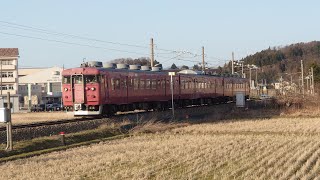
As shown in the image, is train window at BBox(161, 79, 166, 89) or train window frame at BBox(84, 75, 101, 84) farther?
train window at BBox(161, 79, 166, 89)

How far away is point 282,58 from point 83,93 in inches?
4554

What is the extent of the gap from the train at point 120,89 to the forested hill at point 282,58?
3667 inches

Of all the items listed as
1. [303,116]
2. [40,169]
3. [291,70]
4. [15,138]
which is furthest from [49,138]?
[291,70]

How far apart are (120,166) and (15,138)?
27.3ft

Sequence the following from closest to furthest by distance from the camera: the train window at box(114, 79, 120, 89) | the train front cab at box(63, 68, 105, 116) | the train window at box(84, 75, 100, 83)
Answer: the train front cab at box(63, 68, 105, 116) < the train window at box(84, 75, 100, 83) < the train window at box(114, 79, 120, 89)

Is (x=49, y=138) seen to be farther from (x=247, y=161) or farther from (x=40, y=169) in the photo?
(x=247, y=161)

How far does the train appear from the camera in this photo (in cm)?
2838

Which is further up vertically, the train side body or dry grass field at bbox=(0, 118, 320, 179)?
the train side body

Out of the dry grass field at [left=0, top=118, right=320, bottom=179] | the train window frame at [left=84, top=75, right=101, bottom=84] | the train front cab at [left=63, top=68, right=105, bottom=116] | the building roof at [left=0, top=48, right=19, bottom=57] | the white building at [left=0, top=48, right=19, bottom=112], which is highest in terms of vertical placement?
the building roof at [left=0, top=48, right=19, bottom=57]

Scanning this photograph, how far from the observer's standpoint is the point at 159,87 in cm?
3578

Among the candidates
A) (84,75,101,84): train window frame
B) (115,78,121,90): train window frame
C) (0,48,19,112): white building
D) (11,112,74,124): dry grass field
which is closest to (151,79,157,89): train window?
(115,78,121,90): train window frame

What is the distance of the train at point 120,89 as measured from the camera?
2838cm

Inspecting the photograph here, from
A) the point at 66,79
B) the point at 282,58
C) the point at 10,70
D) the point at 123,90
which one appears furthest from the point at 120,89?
the point at 282,58

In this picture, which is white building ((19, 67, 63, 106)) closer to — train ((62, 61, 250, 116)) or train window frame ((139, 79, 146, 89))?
train ((62, 61, 250, 116))
